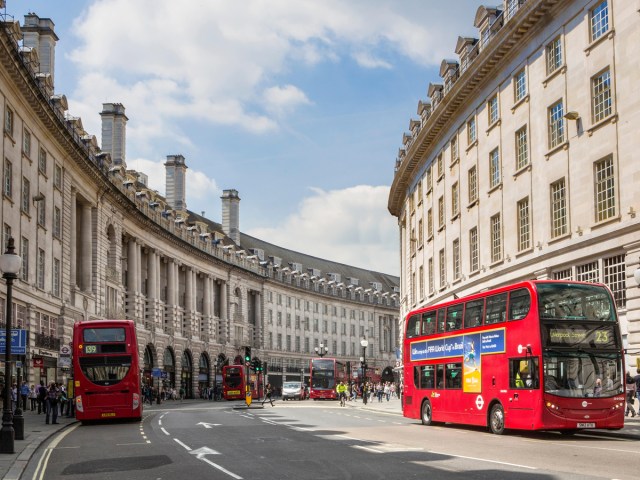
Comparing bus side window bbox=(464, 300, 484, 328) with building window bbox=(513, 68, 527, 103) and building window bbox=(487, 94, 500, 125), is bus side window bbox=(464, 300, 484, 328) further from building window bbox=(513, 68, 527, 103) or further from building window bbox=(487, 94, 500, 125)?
building window bbox=(487, 94, 500, 125)

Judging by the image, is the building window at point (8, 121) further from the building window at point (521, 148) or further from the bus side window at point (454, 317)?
the bus side window at point (454, 317)

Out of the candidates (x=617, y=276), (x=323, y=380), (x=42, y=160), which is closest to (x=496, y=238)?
(x=617, y=276)

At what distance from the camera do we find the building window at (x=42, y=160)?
2092 inches

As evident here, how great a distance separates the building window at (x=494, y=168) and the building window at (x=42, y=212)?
2431 centimetres

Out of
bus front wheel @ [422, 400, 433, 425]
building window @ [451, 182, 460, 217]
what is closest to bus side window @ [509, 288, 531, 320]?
bus front wheel @ [422, 400, 433, 425]

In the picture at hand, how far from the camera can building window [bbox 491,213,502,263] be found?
44031 mm

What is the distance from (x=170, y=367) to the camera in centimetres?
9150

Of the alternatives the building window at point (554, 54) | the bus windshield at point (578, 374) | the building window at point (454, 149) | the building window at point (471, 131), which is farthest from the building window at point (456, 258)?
the bus windshield at point (578, 374)

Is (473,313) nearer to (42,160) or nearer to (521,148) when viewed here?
(521,148)

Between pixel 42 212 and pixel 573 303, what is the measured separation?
36194mm

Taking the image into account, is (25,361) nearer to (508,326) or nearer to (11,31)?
(11,31)

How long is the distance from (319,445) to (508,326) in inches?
258

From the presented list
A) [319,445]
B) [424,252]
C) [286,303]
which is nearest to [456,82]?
[424,252]

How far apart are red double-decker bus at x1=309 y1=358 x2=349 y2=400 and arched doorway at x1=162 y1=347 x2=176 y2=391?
14.5 m
